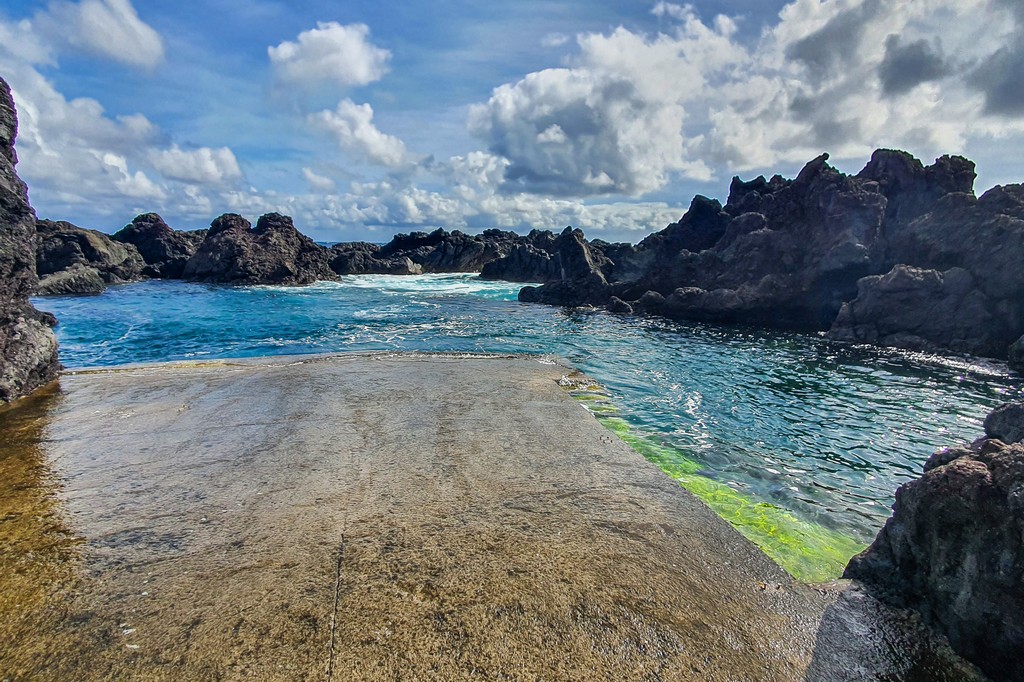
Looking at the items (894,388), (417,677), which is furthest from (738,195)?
(417,677)

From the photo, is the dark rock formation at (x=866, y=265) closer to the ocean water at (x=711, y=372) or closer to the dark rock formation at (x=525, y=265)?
the ocean water at (x=711, y=372)

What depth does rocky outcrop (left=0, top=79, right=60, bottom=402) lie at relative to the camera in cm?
1152

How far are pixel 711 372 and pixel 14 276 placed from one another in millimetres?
20942

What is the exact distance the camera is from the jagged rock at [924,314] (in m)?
23.2

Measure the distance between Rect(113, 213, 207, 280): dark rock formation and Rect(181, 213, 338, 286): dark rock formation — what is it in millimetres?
2335

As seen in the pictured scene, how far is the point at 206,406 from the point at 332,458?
15.7ft

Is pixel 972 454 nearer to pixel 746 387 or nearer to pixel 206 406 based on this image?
pixel 746 387

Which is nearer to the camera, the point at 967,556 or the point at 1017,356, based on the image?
the point at 967,556

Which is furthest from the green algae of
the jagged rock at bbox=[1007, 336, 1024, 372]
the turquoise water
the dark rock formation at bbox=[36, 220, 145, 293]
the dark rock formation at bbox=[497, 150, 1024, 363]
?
the dark rock formation at bbox=[36, 220, 145, 293]

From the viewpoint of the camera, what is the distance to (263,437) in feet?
30.5

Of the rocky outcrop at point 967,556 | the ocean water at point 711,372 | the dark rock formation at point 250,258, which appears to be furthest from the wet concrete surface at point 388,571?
the dark rock formation at point 250,258

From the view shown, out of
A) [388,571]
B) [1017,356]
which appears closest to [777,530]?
[388,571]

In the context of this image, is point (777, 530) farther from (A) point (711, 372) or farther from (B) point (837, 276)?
(B) point (837, 276)

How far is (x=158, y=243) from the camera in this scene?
220 ft
